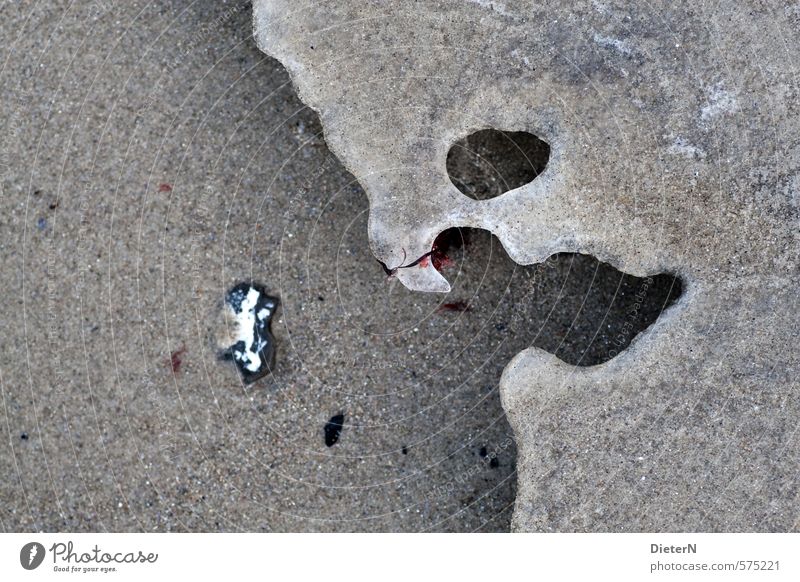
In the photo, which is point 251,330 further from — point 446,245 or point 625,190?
point 625,190

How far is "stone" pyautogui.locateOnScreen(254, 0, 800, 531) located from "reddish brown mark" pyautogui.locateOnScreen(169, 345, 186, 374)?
162cm

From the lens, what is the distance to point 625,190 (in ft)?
13.9

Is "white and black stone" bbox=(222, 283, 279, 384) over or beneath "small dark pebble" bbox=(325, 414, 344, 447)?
over

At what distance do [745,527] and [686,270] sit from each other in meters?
1.61

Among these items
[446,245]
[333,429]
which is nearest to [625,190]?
[446,245]

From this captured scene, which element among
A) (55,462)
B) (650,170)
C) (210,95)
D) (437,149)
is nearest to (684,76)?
(650,170)

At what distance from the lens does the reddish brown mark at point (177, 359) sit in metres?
4.82

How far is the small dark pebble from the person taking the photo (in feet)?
15.7
